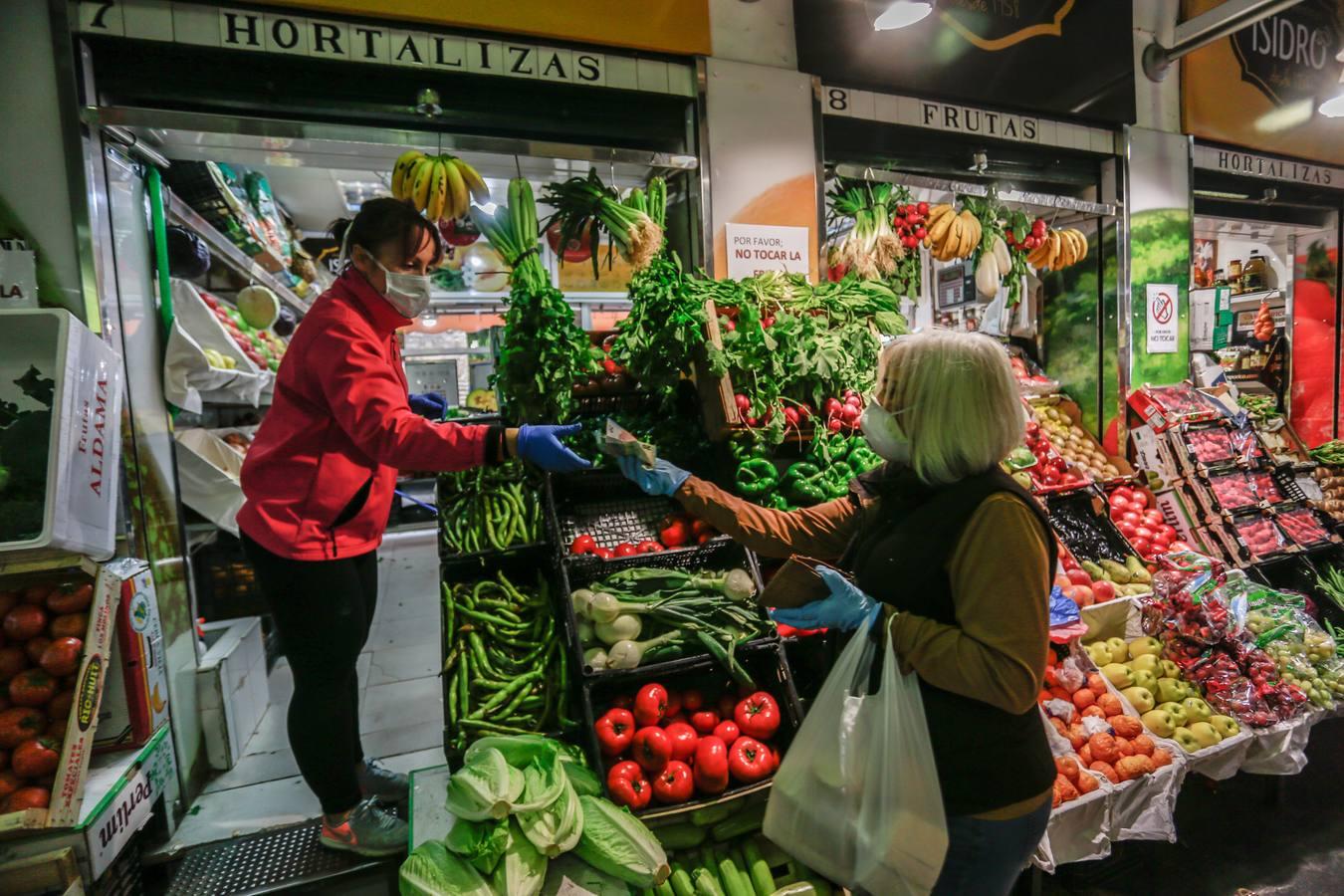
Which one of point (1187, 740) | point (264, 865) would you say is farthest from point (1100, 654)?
point (264, 865)

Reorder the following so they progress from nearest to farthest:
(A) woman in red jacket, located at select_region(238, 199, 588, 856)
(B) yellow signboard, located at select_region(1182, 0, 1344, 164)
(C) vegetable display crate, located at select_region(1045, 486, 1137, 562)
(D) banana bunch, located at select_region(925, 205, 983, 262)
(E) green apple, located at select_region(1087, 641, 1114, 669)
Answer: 1. (A) woman in red jacket, located at select_region(238, 199, 588, 856)
2. (E) green apple, located at select_region(1087, 641, 1114, 669)
3. (C) vegetable display crate, located at select_region(1045, 486, 1137, 562)
4. (D) banana bunch, located at select_region(925, 205, 983, 262)
5. (B) yellow signboard, located at select_region(1182, 0, 1344, 164)

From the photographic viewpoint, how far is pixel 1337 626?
401cm

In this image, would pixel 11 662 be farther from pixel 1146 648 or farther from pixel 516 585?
pixel 1146 648

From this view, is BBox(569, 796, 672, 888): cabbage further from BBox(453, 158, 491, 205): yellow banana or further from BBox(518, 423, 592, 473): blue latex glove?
BBox(453, 158, 491, 205): yellow banana

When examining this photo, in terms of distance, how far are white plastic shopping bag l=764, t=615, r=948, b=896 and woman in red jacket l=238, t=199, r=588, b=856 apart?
3.77ft

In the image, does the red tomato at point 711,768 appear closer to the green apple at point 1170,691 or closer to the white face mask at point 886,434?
the white face mask at point 886,434

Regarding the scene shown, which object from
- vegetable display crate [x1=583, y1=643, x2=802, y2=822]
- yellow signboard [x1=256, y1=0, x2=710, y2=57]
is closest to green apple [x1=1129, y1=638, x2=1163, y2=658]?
vegetable display crate [x1=583, y1=643, x2=802, y2=822]

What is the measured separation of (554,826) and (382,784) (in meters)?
1.26

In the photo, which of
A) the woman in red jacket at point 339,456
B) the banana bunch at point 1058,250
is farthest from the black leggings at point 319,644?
the banana bunch at point 1058,250

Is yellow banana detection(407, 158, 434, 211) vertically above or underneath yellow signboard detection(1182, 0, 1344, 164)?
underneath

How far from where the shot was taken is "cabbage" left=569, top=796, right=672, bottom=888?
199cm

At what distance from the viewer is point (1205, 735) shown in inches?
115

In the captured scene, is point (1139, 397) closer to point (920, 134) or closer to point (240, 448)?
point (920, 134)

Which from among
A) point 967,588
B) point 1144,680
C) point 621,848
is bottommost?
point 1144,680
